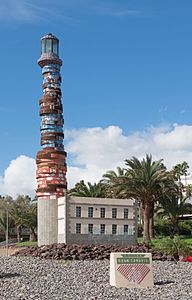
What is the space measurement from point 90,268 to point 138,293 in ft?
25.6

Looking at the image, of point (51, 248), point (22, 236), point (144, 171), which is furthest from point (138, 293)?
point (22, 236)

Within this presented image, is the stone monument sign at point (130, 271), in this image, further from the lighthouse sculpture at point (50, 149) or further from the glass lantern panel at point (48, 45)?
the glass lantern panel at point (48, 45)

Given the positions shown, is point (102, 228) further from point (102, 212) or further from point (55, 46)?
point (55, 46)

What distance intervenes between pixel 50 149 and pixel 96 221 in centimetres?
740

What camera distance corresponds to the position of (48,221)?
132 ft

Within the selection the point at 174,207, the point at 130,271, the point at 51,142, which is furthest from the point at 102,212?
the point at 174,207

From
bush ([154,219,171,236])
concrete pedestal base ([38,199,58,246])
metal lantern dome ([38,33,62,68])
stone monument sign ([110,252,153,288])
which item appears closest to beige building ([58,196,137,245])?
concrete pedestal base ([38,199,58,246])

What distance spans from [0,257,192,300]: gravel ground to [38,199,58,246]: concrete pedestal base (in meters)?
14.6

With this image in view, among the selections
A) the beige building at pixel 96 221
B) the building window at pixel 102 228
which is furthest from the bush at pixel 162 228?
the building window at pixel 102 228

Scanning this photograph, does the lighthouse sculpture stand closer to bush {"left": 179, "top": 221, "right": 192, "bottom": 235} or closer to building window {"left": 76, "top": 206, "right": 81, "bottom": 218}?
building window {"left": 76, "top": 206, "right": 81, "bottom": 218}

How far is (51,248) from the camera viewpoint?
34250mm

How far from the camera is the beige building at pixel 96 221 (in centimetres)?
3791

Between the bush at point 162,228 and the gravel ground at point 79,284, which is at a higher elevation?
the bush at point 162,228

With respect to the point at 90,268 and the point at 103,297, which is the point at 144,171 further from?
the point at 103,297
